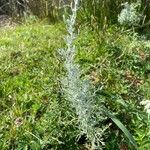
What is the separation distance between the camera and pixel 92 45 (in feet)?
14.7

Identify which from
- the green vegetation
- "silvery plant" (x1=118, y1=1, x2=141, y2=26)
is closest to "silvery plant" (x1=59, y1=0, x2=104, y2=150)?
the green vegetation

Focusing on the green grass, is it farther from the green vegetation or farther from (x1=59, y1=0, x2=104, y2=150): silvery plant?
(x1=59, y1=0, x2=104, y2=150): silvery plant

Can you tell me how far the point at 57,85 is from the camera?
3.72m

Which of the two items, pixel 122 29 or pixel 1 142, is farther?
pixel 122 29

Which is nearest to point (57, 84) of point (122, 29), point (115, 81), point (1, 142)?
point (115, 81)

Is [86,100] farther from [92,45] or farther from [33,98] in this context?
[92,45]

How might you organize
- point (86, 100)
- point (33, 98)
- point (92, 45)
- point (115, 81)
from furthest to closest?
1. point (92, 45)
2. point (115, 81)
3. point (33, 98)
4. point (86, 100)

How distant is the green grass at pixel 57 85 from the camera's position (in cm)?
322

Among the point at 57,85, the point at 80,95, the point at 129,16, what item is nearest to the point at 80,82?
the point at 80,95

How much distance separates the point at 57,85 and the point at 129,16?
4.86 feet

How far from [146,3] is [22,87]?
2080 mm

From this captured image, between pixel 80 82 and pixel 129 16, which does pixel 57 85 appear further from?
pixel 129 16

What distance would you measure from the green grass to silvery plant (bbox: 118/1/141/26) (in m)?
0.13

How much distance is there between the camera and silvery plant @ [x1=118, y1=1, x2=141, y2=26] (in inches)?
187
